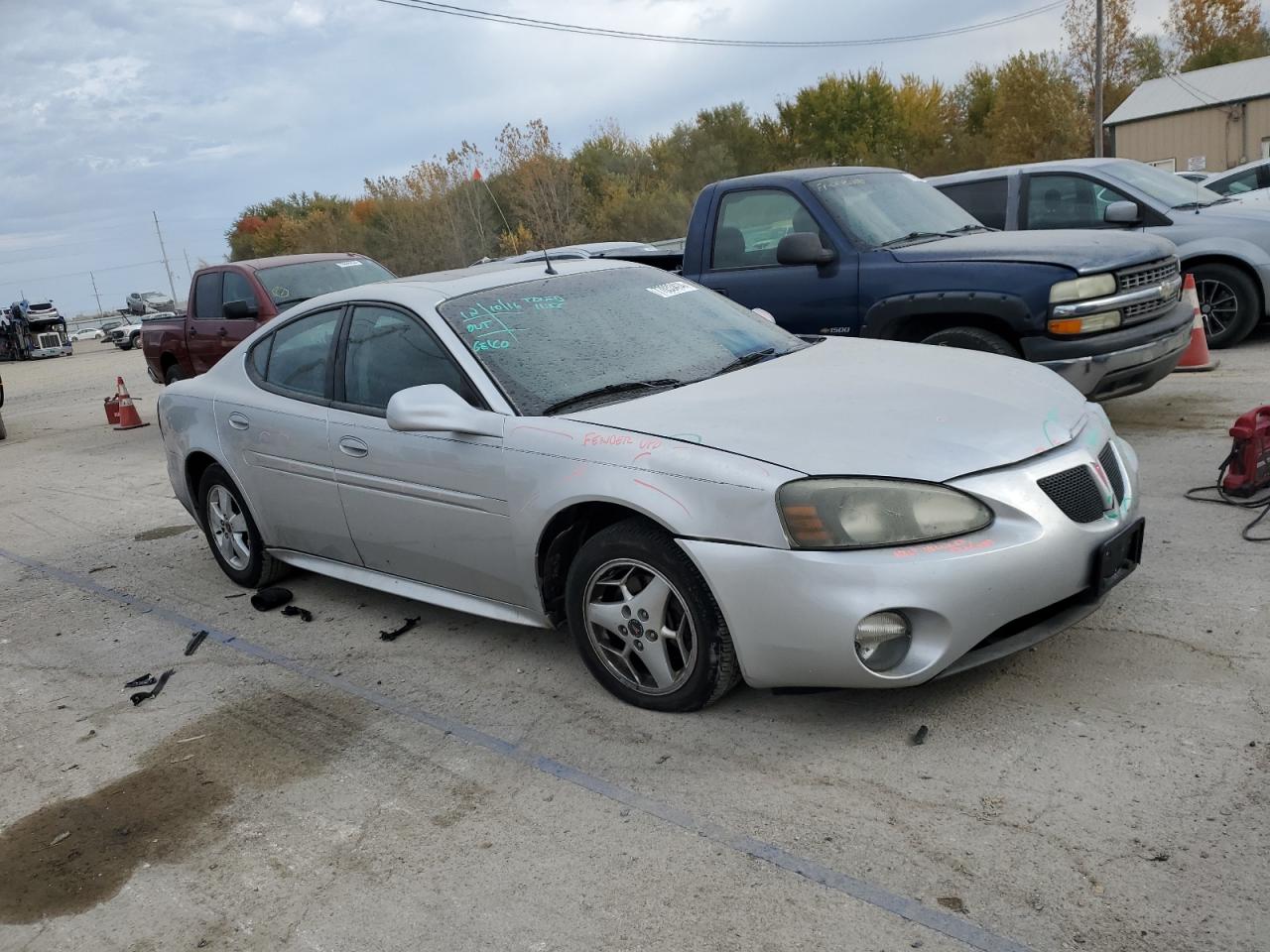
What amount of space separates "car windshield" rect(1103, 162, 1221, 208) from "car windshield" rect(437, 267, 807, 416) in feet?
19.3

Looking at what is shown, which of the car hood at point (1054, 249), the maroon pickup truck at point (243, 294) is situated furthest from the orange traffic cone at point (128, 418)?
the car hood at point (1054, 249)

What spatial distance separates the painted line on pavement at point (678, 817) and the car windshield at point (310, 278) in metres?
6.49

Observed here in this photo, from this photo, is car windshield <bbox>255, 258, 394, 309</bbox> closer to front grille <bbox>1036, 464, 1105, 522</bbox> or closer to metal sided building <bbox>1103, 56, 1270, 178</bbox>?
front grille <bbox>1036, 464, 1105, 522</bbox>

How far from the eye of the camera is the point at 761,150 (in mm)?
53156

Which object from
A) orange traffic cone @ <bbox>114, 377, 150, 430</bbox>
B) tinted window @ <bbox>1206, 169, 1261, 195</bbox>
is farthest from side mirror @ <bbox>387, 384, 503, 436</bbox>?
tinted window @ <bbox>1206, 169, 1261, 195</bbox>

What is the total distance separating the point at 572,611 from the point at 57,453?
10860 millimetres

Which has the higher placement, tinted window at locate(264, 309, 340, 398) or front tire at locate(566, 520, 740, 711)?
tinted window at locate(264, 309, 340, 398)

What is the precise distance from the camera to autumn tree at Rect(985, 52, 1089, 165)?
153ft

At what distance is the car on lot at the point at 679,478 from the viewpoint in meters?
3.32

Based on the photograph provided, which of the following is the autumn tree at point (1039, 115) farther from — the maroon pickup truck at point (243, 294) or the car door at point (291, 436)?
the car door at point (291, 436)

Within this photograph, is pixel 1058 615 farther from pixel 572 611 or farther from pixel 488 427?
pixel 488 427

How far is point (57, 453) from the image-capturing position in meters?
12.7

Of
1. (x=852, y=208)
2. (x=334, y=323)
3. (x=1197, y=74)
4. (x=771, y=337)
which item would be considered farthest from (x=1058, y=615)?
(x=1197, y=74)

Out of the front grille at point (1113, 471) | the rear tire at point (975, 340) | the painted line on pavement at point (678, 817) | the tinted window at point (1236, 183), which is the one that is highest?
the tinted window at point (1236, 183)
